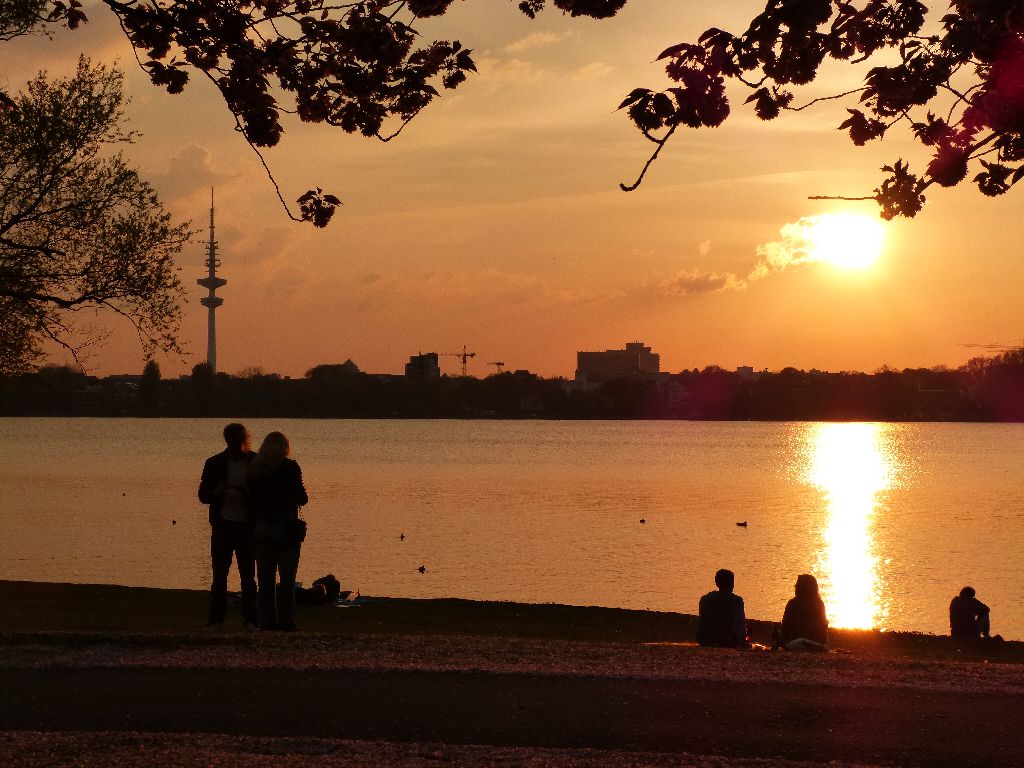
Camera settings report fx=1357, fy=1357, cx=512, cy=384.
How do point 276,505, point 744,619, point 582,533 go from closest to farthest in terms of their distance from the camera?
1. point 276,505
2. point 744,619
3. point 582,533

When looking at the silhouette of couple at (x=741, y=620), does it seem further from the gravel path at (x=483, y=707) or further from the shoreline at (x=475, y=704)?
the gravel path at (x=483, y=707)

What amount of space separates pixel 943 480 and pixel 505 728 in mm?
120605

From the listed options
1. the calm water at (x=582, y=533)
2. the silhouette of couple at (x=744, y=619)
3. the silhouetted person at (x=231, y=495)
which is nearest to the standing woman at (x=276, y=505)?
the silhouetted person at (x=231, y=495)

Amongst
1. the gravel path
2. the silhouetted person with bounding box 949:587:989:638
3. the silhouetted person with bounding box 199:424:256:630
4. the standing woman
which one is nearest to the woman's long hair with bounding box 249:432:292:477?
the standing woman

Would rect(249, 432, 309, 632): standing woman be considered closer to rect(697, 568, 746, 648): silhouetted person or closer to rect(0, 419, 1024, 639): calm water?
rect(697, 568, 746, 648): silhouetted person

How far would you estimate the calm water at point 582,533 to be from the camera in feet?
141

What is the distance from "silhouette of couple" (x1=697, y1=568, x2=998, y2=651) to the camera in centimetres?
1655

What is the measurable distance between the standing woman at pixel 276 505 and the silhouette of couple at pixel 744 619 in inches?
196

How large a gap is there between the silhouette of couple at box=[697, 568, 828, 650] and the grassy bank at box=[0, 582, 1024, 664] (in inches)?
118

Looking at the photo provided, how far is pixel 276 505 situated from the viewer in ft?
51.4

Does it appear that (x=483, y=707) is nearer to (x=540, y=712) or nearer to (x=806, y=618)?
(x=540, y=712)

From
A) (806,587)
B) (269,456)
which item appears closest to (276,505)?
(269,456)

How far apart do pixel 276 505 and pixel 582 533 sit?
48.5 metres

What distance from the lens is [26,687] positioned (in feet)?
37.0
